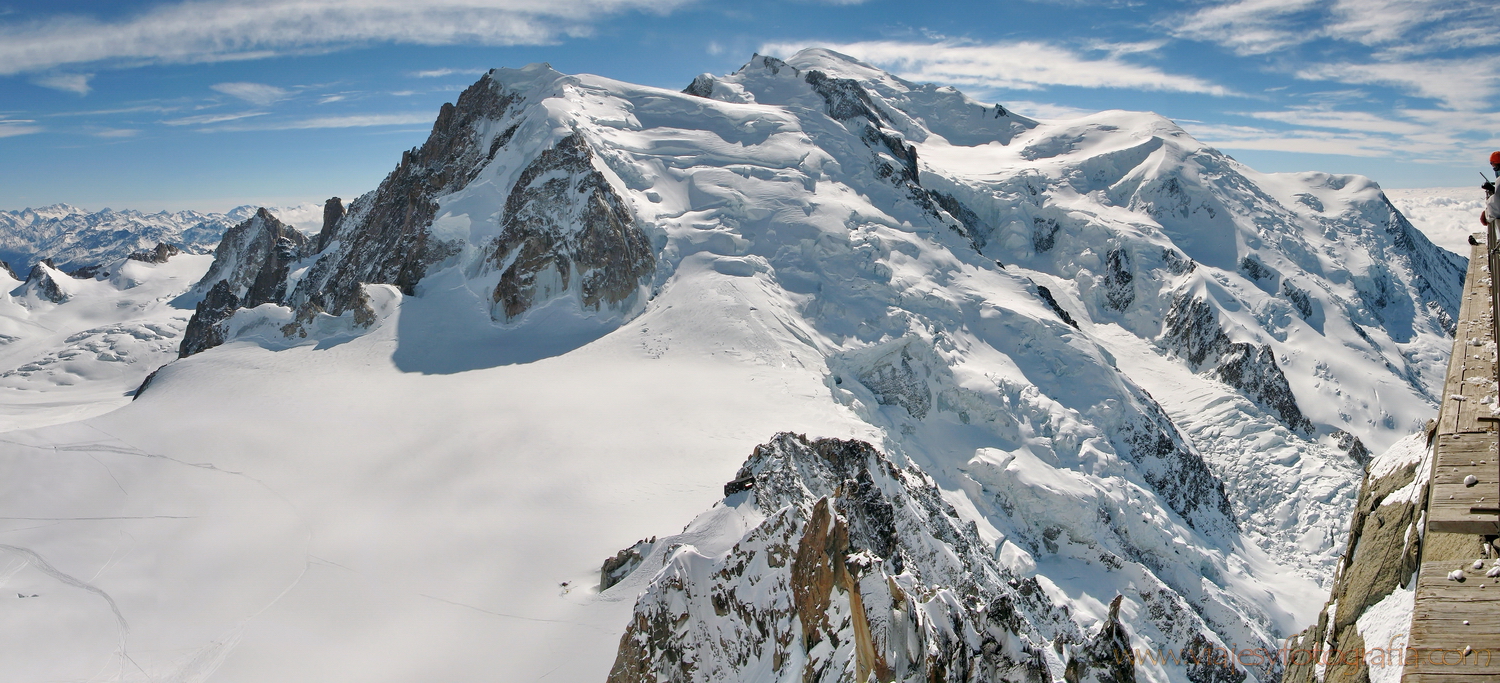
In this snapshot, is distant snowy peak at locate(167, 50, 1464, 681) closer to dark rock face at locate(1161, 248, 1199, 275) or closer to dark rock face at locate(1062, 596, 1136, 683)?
dark rock face at locate(1161, 248, 1199, 275)

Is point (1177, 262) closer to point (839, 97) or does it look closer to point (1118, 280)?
point (1118, 280)

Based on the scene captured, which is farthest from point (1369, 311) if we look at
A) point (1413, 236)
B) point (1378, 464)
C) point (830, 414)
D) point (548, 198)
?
point (1378, 464)

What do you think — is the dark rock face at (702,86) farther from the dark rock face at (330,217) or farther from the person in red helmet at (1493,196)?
the person in red helmet at (1493,196)

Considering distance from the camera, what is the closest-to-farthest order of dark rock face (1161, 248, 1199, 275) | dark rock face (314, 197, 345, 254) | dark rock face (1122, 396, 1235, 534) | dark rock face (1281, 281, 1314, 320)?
1. dark rock face (1122, 396, 1235, 534)
2. dark rock face (1161, 248, 1199, 275)
3. dark rock face (1281, 281, 1314, 320)
4. dark rock face (314, 197, 345, 254)

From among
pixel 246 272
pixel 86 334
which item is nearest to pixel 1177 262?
pixel 246 272

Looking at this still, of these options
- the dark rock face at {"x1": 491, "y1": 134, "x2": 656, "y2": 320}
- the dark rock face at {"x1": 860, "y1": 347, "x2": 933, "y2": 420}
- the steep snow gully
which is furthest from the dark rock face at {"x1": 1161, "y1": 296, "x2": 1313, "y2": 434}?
the dark rock face at {"x1": 491, "y1": 134, "x2": 656, "y2": 320}

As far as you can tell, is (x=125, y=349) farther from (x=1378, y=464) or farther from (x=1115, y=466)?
(x=1378, y=464)
